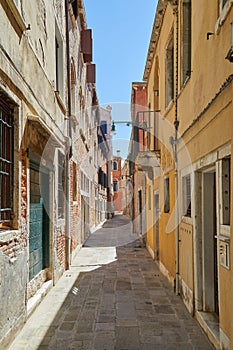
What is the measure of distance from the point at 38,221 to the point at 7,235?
247 centimetres

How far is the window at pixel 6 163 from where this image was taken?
418cm

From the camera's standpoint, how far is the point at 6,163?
4.32 m

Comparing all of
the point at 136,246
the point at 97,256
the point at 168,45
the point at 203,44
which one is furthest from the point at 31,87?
the point at 136,246

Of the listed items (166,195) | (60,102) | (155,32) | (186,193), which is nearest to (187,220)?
(186,193)

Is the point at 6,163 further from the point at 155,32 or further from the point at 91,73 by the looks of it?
the point at 91,73

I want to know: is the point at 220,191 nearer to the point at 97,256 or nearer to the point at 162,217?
the point at 162,217

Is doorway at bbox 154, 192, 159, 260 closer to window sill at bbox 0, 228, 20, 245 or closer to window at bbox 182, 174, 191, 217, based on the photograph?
window at bbox 182, 174, 191, 217

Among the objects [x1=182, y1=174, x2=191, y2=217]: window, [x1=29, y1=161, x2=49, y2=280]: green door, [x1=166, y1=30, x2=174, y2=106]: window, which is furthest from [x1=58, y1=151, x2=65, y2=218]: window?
[x1=182, y1=174, x2=191, y2=217]: window

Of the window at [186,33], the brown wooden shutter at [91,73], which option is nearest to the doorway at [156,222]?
the window at [186,33]

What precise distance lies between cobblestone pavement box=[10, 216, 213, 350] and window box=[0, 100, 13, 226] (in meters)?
1.54

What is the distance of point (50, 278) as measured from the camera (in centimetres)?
708

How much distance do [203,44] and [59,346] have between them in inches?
158

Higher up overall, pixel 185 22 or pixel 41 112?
pixel 185 22

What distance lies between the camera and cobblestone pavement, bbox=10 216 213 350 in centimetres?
434
